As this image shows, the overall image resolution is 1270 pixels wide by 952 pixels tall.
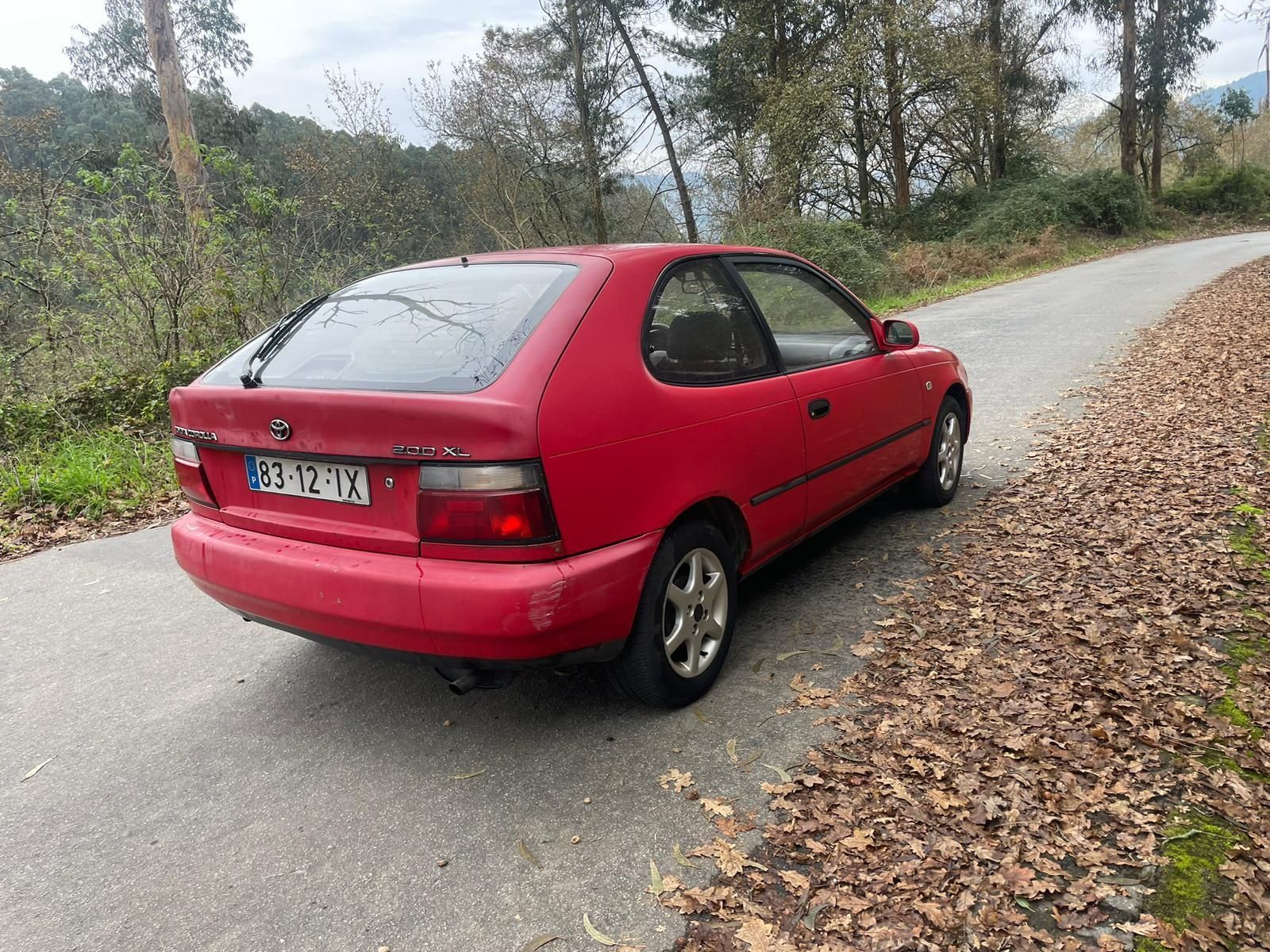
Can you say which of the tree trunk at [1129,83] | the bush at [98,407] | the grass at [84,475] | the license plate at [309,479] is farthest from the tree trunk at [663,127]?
the license plate at [309,479]

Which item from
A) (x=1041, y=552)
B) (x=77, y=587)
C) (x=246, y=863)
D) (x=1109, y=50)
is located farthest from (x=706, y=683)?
(x=1109, y=50)

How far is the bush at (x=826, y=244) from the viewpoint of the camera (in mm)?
18875

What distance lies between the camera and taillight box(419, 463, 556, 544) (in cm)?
236

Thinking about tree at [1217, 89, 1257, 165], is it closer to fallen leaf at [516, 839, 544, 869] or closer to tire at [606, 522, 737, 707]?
tire at [606, 522, 737, 707]

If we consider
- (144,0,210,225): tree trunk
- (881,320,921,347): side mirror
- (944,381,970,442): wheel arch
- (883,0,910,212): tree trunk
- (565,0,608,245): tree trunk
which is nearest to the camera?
(881,320,921,347): side mirror

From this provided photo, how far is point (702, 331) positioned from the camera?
10.5 feet

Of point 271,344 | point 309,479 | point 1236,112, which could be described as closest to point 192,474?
point 271,344

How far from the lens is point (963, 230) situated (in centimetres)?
2575

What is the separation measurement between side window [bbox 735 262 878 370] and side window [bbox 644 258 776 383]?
17cm

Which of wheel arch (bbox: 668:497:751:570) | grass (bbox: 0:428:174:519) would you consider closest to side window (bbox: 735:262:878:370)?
wheel arch (bbox: 668:497:751:570)

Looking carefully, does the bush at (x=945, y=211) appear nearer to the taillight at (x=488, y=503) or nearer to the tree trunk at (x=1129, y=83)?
the tree trunk at (x=1129, y=83)

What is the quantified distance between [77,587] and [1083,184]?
32.3 meters

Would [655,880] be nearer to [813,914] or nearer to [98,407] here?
[813,914]

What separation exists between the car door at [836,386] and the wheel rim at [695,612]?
809 millimetres
